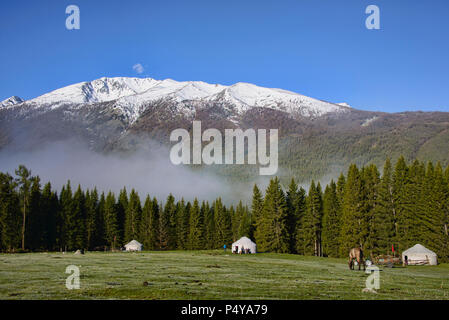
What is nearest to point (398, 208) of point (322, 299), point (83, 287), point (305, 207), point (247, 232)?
point (305, 207)

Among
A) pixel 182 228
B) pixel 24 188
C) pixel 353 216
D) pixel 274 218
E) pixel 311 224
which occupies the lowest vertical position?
pixel 182 228

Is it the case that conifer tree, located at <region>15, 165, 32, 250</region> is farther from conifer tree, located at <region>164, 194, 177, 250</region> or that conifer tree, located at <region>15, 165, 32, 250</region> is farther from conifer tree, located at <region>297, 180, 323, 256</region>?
conifer tree, located at <region>297, 180, 323, 256</region>

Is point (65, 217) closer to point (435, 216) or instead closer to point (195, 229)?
point (195, 229)

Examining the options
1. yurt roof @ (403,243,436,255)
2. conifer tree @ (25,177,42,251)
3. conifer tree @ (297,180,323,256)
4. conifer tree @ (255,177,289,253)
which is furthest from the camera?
conifer tree @ (297,180,323,256)

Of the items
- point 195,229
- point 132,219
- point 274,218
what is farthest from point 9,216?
point 274,218

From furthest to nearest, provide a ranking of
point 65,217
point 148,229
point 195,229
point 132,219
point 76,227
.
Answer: point 195,229
point 132,219
point 148,229
point 76,227
point 65,217

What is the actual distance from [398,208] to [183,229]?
174 feet

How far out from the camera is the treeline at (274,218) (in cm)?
6481

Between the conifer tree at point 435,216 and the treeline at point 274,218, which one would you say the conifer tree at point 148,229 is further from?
the conifer tree at point 435,216

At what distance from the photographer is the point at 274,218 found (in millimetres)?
80125

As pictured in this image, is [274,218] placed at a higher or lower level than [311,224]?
higher

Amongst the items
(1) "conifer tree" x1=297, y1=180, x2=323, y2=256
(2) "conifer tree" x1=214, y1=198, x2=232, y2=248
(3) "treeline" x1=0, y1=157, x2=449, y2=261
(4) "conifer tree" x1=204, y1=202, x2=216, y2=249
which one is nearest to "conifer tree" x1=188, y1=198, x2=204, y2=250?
(3) "treeline" x1=0, y1=157, x2=449, y2=261

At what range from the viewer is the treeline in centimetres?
6481
